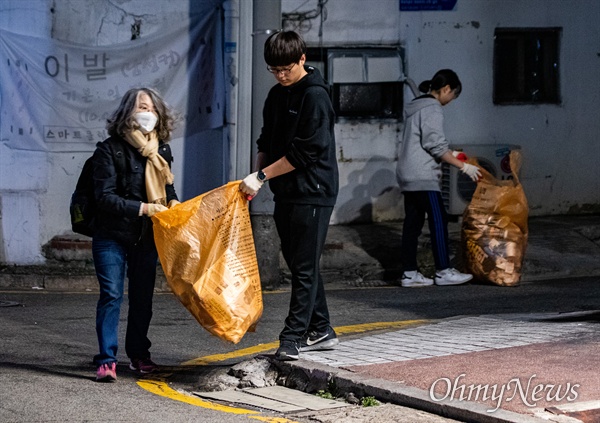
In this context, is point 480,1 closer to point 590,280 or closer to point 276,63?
point 590,280

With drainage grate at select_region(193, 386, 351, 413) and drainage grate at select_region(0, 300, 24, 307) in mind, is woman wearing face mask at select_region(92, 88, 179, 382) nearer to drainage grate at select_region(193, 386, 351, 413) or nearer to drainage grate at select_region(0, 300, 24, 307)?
drainage grate at select_region(193, 386, 351, 413)

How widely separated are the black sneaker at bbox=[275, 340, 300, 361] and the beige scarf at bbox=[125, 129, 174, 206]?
1110 millimetres

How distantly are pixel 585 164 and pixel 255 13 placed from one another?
496 cm

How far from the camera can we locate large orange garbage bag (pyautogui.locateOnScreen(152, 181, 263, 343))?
710 cm

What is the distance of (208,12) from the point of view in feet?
42.6

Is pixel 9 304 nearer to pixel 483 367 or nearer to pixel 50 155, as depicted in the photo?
pixel 50 155

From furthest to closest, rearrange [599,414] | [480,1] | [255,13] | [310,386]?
1. [480,1]
2. [255,13]
3. [310,386]
4. [599,414]

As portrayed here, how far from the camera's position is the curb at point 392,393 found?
596 centimetres

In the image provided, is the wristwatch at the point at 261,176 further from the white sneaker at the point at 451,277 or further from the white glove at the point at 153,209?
the white sneaker at the point at 451,277

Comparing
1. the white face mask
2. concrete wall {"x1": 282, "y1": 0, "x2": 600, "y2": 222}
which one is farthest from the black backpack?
concrete wall {"x1": 282, "y1": 0, "x2": 600, "y2": 222}

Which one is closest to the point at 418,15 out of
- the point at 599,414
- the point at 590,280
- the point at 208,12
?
the point at 208,12

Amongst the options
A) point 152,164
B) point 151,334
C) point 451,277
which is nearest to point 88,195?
point 152,164

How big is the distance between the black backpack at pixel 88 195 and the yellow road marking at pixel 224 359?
97 cm

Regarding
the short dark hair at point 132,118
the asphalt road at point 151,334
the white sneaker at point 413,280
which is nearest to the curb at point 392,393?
the asphalt road at point 151,334
